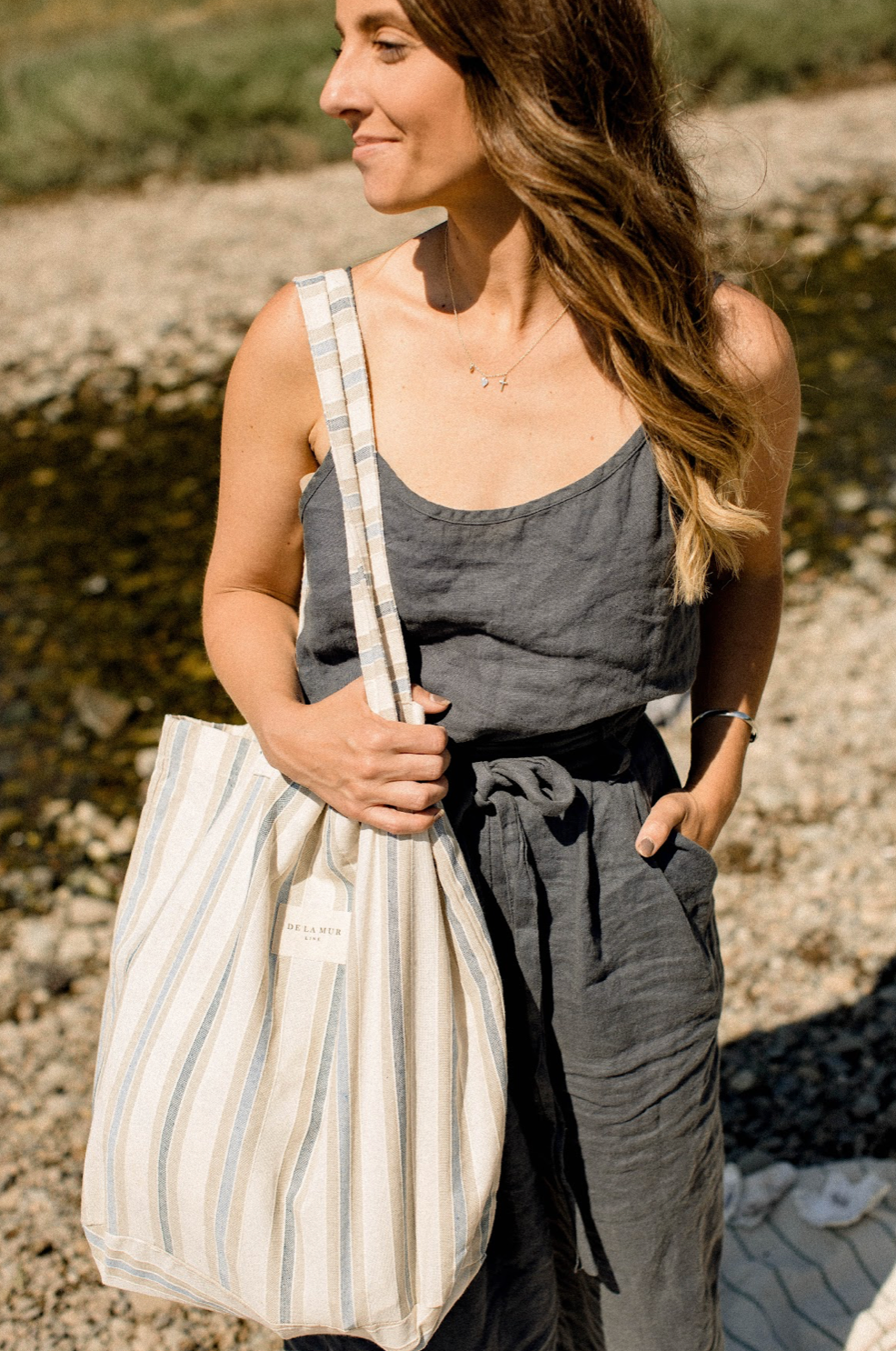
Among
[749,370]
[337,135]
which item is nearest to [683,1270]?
[749,370]

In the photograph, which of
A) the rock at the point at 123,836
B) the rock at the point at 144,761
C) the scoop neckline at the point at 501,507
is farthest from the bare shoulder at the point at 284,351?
the rock at the point at 144,761

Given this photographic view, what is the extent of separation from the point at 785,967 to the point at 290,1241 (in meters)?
2.38

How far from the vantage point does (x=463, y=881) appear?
64.1 inches

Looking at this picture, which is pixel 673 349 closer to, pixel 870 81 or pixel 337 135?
pixel 337 135

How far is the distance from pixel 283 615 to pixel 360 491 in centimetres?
34

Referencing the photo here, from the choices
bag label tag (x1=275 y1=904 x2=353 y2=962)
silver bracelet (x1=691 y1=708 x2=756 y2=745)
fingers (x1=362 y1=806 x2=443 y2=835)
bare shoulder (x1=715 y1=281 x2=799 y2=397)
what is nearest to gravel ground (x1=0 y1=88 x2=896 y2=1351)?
bare shoulder (x1=715 y1=281 x2=799 y2=397)

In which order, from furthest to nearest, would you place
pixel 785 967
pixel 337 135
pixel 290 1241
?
pixel 337 135
pixel 785 967
pixel 290 1241

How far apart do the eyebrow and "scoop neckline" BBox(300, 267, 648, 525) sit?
296 mm

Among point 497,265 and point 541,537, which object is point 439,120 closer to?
point 497,265

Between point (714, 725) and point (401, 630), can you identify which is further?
point (714, 725)

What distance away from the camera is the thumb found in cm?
167

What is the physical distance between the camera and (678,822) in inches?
74.0

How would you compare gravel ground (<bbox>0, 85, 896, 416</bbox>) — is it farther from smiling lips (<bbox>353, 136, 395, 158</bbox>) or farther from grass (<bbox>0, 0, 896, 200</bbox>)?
smiling lips (<bbox>353, 136, 395, 158</bbox>)

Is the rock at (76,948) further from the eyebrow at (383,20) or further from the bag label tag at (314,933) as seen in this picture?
the eyebrow at (383,20)
